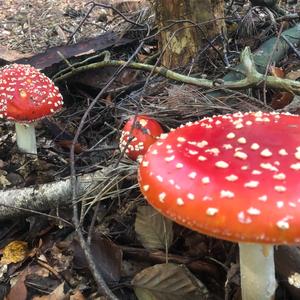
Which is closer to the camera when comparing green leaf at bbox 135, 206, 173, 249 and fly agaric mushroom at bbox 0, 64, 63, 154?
green leaf at bbox 135, 206, 173, 249

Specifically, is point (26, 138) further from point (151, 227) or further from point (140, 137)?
point (151, 227)

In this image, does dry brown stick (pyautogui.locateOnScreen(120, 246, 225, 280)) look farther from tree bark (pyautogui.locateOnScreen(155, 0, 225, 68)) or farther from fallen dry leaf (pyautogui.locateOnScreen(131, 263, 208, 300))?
tree bark (pyautogui.locateOnScreen(155, 0, 225, 68))

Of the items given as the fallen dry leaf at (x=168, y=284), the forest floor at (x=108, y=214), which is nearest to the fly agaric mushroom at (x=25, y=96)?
the forest floor at (x=108, y=214)

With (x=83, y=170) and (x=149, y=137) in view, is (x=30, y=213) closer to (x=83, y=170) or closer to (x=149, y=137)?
(x=83, y=170)

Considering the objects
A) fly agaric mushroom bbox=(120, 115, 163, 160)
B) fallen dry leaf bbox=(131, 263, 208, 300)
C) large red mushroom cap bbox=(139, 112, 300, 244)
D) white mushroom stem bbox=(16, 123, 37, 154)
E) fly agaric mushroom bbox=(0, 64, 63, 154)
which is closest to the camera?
large red mushroom cap bbox=(139, 112, 300, 244)

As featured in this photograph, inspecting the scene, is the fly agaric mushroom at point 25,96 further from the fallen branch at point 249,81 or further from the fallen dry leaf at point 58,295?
the fallen dry leaf at point 58,295

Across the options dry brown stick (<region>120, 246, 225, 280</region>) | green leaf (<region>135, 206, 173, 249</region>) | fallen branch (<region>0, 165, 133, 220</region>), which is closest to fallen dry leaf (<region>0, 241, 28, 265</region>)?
fallen branch (<region>0, 165, 133, 220</region>)

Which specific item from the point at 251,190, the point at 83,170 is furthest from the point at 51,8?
the point at 251,190

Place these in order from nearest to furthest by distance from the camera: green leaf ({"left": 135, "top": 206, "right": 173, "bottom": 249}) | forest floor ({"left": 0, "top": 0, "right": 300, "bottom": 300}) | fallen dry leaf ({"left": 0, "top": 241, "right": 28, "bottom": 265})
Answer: forest floor ({"left": 0, "top": 0, "right": 300, "bottom": 300})
green leaf ({"left": 135, "top": 206, "right": 173, "bottom": 249})
fallen dry leaf ({"left": 0, "top": 241, "right": 28, "bottom": 265})
